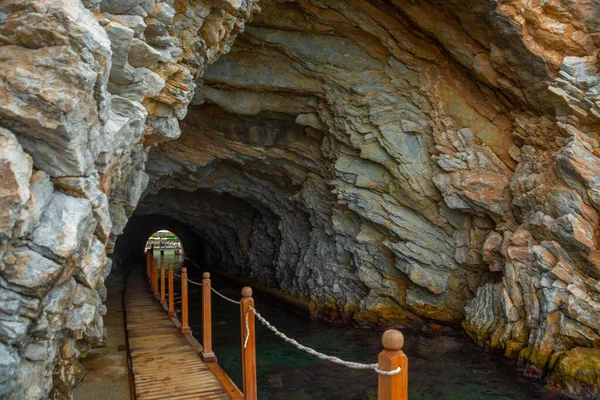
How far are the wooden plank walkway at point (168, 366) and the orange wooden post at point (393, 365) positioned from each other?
3.21m

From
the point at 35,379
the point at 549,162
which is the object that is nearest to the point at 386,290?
the point at 549,162

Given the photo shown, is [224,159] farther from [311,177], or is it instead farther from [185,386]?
[185,386]

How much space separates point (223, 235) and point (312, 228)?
837 centimetres

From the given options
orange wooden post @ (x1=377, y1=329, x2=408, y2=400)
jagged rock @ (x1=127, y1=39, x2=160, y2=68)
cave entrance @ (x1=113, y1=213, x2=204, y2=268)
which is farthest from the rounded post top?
cave entrance @ (x1=113, y1=213, x2=204, y2=268)

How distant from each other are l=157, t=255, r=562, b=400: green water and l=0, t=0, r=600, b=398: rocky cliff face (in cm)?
61

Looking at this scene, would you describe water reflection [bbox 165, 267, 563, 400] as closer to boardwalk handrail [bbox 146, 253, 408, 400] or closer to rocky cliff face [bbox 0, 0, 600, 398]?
rocky cliff face [bbox 0, 0, 600, 398]

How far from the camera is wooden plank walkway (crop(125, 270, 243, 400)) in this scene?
611cm

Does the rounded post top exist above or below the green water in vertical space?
above

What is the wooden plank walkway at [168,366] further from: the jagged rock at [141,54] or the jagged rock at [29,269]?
the jagged rock at [141,54]

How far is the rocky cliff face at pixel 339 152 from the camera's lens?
3908mm

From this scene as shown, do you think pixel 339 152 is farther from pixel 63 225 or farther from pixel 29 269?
pixel 29 269

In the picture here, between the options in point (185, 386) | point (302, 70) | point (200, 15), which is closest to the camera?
point (185, 386)

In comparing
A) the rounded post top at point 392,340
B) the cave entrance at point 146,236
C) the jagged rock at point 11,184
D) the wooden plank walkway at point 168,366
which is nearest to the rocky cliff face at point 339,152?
the jagged rock at point 11,184

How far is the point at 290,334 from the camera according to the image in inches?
519
